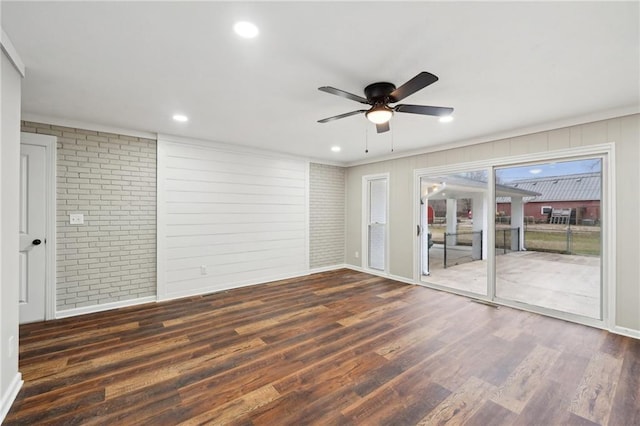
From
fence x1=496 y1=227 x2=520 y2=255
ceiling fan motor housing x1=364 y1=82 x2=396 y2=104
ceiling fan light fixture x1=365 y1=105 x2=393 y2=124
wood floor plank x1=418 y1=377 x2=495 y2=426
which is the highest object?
ceiling fan motor housing x1=364 y1=82 x2=396 y2=104

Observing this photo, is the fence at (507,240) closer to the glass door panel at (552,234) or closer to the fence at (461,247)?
the glass door panel at (552,234)

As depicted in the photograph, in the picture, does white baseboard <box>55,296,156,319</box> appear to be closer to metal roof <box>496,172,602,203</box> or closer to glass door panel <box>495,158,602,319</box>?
glass door panel <box>495,158,602,319</box>

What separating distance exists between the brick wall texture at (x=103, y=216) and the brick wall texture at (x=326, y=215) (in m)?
3.08

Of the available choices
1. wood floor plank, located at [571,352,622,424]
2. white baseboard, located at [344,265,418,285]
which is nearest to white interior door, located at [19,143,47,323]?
white baseboard, located at [344,265,418,285]

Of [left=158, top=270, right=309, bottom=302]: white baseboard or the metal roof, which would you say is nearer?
the metal roof

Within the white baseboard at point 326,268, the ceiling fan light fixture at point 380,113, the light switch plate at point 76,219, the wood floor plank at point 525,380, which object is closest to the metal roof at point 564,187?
the wood floor plank at point 525,380

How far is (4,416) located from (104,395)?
1.78 feet

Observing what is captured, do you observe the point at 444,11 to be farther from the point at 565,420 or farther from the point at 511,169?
the point at 511,169

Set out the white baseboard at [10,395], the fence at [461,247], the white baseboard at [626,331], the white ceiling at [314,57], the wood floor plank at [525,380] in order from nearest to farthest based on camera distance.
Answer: the white ceiling at [314,57] < the white baseboard at [10,395] < the wood floor plank at [525,380] < the white baseboard at [626,331] < the fence at [461,247]

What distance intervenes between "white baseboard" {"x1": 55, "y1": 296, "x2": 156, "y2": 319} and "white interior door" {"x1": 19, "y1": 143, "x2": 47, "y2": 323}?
0.70 feet

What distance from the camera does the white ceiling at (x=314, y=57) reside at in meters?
1.61

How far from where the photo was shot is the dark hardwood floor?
186 cm

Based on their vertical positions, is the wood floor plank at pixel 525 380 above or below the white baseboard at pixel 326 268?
below

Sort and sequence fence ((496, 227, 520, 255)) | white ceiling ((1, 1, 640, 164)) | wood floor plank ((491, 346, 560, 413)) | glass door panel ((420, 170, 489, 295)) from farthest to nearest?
glass door panel ((420, 170, 489, 295)) < fence ((496, 227, 520, 255)) < wood floor plank ((491, 346, 560, 413)) < white ceiling ((1, 1, 640, 164))
